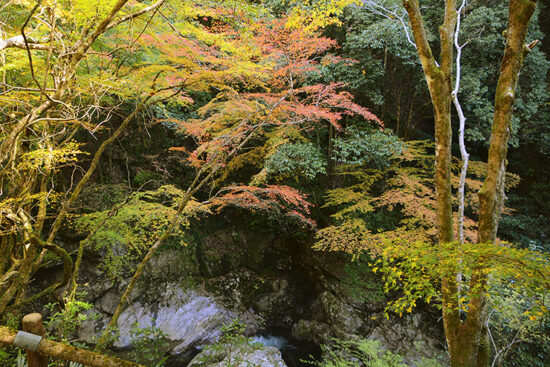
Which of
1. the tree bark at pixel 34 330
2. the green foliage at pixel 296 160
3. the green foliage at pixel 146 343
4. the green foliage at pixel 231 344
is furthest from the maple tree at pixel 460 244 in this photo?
the green foliage at pixel 296 160

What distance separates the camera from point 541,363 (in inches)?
221

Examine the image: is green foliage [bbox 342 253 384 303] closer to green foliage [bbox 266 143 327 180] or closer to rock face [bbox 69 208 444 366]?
rock face [bbox 69 208 444 366]

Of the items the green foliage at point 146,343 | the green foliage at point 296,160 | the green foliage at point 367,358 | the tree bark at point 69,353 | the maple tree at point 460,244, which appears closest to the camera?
the tree bark at point 69,353

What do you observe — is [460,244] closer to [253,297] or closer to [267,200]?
[267,200]

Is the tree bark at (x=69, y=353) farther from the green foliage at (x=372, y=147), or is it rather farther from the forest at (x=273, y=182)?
the green foliage at (x=372, y=147)

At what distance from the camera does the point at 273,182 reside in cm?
799

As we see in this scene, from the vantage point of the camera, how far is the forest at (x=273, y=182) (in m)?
3.43

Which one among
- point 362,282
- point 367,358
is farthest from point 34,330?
point 362,282

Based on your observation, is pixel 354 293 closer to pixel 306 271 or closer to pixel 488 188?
pixel 306 271

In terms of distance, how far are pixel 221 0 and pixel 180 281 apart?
693 centimetres

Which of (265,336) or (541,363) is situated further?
(265,336)

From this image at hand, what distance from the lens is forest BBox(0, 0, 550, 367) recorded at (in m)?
3.43

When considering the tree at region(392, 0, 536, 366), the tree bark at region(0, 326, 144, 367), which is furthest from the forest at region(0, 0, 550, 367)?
the tree bark at region(0, 326, 144, 367)

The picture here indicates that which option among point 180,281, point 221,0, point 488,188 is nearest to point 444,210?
point 488,188
